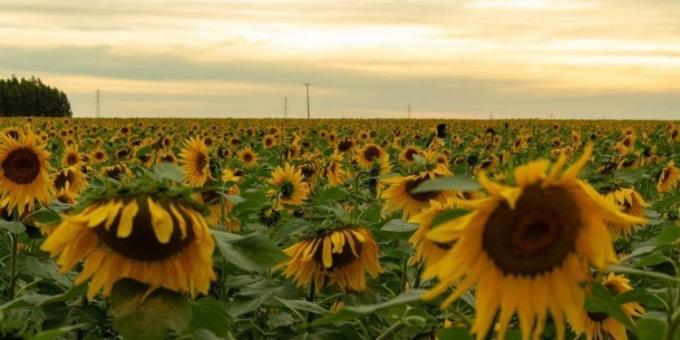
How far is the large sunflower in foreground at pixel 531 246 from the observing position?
6.34ft

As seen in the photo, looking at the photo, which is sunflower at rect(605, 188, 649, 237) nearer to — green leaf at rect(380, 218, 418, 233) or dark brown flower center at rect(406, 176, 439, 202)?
dark brown flower center at rect(406, 176, 439, 202)

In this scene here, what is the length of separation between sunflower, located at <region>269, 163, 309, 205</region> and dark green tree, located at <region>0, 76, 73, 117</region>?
83.3 m

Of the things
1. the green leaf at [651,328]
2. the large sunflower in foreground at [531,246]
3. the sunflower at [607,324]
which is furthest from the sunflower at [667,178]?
the large sunflower in foreground at [531,246]

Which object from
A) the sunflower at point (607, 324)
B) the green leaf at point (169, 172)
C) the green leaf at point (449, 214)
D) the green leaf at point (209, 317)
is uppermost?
the green leaf at point (169, 172)

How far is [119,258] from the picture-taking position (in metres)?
2.50

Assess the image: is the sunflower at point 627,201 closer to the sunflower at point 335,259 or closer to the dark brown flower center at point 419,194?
the dark brown flower center at point 419,194

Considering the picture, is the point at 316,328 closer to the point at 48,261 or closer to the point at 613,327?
the point at 613,327

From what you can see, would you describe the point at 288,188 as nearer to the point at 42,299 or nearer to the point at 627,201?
the point at 627,201

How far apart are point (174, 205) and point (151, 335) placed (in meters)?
0.34

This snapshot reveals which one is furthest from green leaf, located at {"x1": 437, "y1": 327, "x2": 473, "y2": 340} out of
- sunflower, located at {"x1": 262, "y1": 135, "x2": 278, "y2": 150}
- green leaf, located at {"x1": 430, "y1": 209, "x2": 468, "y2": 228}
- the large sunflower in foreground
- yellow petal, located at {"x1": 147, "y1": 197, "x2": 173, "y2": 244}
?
sunflower, located at {"x1": 262, "y1": 135, "x2": 278, "y2": 150}

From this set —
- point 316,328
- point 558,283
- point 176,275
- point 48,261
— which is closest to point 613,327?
point 316,328

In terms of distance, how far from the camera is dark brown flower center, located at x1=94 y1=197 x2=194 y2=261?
237cm

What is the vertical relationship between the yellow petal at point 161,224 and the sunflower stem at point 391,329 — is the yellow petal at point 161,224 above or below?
above

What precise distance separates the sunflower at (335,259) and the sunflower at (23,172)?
2.53 m
